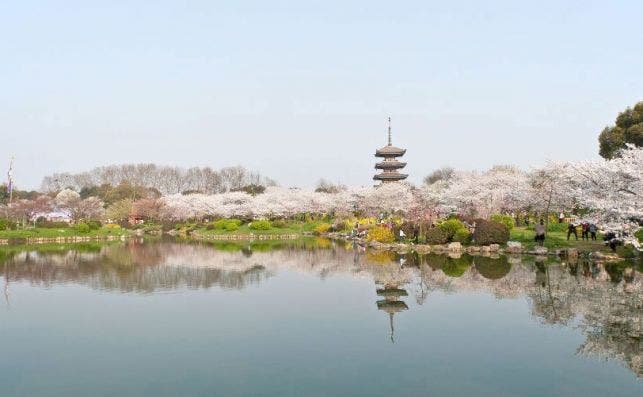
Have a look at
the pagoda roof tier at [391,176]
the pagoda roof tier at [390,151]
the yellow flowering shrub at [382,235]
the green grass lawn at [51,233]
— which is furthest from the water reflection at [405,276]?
the pagoda roof tier at [390,151]

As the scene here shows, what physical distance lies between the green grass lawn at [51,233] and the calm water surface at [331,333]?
29.1 metres

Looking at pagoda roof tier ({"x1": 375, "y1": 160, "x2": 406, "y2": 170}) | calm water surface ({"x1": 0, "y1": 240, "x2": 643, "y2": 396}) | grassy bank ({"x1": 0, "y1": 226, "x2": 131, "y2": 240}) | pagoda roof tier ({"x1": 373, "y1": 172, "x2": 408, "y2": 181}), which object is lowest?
calm water surface ({"x1": 0, "y1": 240, "x2": 643, "y2": 396})

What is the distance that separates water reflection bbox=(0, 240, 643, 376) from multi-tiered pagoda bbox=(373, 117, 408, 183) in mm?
35094

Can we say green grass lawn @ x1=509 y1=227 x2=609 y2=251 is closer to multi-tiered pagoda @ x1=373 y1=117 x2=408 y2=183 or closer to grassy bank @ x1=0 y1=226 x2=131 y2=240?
multi-tiered pagoda @ x1=373 y1=117 x2=408 y2=183

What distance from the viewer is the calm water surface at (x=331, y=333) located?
8.38 metres

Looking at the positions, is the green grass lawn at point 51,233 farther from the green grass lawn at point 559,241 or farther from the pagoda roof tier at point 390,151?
the green grass lawn at point 559,241

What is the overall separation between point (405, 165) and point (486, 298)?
179 feet

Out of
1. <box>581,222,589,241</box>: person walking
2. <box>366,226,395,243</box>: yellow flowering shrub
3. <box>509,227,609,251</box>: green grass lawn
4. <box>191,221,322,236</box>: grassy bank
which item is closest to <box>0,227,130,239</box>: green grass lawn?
<box>191,221,322,236</box>: grassy bank

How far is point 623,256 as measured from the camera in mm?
22906

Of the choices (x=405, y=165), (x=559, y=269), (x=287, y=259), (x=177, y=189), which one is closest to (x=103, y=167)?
(x=177, y=189)

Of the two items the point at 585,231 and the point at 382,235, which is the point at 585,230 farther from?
the point at 382,235

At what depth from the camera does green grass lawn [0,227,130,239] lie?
1840 inches

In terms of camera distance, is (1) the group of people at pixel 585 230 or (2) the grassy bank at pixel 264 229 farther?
(2) the grassy bank at pixel 264 229

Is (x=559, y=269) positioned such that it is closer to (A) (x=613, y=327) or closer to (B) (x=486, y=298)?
(B) (x=486, y=298)
